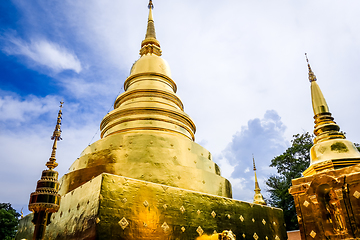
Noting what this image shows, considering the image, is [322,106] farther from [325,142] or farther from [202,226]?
[202,226]

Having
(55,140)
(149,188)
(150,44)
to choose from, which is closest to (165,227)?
(149,188)

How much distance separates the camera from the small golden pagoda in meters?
5.11

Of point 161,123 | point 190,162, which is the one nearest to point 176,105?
point 161,123

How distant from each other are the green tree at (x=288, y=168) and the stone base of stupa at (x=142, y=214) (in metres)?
16.6

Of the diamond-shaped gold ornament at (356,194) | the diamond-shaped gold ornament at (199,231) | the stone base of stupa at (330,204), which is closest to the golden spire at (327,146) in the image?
the stone base of stupa at (330,204)

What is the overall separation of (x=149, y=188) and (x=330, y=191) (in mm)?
3568

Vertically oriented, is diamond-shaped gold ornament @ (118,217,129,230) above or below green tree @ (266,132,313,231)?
below

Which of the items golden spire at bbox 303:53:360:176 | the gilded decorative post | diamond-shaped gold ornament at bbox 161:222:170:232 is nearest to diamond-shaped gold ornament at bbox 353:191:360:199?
golden spire at bbox 303:53:360:176

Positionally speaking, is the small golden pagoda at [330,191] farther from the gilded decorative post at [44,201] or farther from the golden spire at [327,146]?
the gilded decorative post at [44,201]

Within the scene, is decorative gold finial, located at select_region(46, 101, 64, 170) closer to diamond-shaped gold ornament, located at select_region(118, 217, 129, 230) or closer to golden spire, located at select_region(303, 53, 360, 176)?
diamond-shaped gold ornament, located at select_region(118, 217, 129, 230)

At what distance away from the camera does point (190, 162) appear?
22.1 ft

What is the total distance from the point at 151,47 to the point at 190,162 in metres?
6.13

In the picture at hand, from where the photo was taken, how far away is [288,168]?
74.6ft

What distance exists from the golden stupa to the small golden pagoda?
3.31 ft
